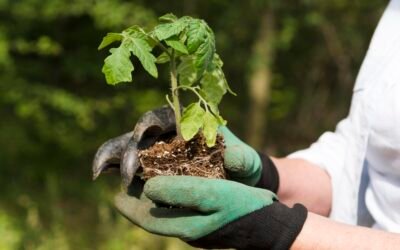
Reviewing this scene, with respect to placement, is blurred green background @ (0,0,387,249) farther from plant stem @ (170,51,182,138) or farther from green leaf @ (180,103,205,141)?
green leaf @ (180,103,205,141)

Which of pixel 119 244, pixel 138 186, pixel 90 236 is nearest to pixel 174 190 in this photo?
pixel 138 186

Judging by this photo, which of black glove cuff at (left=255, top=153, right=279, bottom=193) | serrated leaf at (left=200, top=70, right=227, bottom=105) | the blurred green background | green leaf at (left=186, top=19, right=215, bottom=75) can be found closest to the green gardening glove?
black glove cuff at (left=255, top=153, right=279, bottom=193)

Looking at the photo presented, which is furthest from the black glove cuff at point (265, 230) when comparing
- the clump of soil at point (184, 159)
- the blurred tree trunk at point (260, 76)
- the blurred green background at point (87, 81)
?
the blurred tree trunk at point (260, 76)

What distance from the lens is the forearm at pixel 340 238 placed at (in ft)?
5.93

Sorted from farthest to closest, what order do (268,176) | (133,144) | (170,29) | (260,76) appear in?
(260,76) → (268,176) → (133,144) → (170,29)

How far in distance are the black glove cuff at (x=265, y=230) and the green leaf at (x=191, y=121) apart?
277 millimetres

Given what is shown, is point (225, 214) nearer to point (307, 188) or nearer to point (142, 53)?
point (142, 53)

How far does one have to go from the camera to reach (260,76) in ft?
26.8

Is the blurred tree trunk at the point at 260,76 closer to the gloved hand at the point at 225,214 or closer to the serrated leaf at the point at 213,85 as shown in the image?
the serrated leaf at the point at 213,85

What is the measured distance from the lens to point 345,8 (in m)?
8.33

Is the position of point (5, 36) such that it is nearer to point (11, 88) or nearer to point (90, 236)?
point (11, 88)

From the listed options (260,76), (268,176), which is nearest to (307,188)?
(268,176)

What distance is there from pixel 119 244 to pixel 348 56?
531 cm

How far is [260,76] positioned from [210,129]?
20.6 ft
